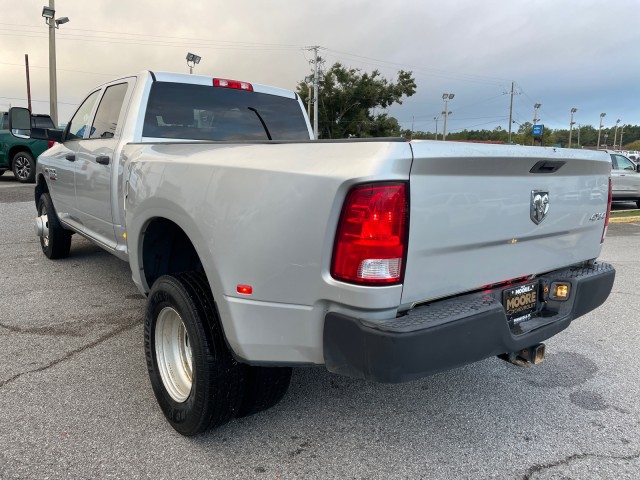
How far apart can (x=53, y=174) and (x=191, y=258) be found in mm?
2990

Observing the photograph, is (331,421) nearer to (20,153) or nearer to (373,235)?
(373,235)

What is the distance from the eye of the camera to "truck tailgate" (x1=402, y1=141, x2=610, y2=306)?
1918 mm

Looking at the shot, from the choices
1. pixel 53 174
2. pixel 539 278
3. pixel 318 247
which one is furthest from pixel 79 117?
pixel 539 278

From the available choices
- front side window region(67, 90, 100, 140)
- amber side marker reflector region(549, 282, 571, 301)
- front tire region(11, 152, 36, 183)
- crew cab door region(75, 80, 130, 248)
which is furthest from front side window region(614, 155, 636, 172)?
front tire region(11, 152, 36, 183)

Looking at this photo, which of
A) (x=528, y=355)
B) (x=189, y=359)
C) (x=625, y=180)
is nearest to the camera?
(x=528, y=355)

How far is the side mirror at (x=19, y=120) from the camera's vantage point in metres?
5.01

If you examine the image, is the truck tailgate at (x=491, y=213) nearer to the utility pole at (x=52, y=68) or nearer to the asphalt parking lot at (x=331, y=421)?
the asphalt parking lot at (x=331, y=421)

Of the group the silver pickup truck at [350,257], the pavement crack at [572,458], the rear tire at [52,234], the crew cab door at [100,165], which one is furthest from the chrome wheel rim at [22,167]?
the pavement crack at [572,458]

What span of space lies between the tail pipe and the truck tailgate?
38 centimetres

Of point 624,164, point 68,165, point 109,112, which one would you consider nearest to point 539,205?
point 109,112

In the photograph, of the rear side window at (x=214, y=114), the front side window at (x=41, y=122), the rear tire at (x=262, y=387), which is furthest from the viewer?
the front side window at (x=41, y=122)

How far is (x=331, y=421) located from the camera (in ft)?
9.04

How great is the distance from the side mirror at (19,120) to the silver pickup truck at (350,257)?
2763 mm

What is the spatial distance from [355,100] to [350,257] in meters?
40.4
